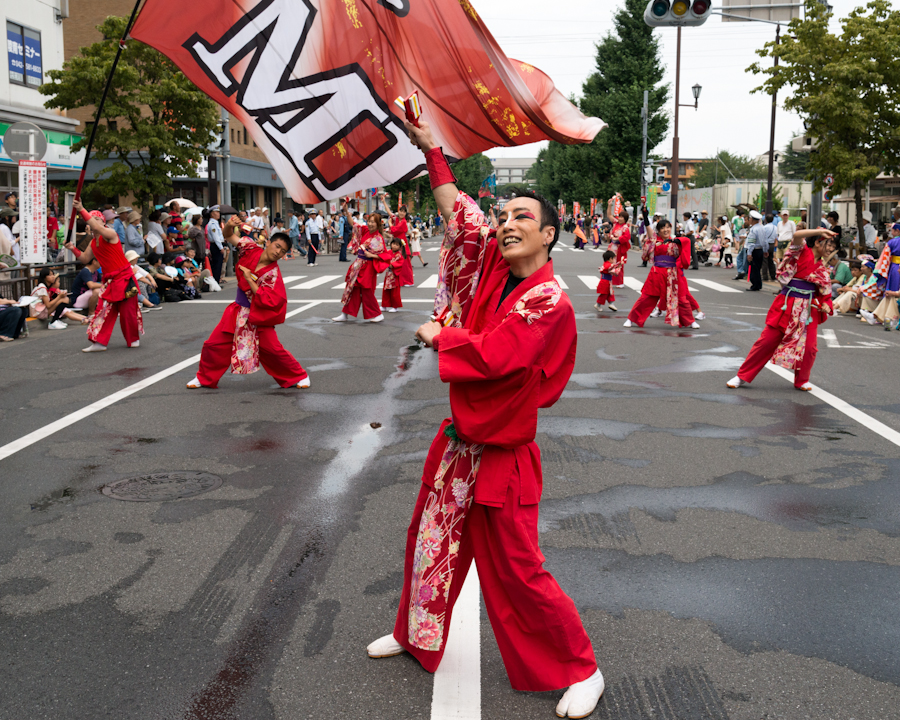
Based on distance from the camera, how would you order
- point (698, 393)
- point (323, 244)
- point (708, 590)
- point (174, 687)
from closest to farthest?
point (174, 687)
point (708, 590)
point (698, 393)
point (323, 244)

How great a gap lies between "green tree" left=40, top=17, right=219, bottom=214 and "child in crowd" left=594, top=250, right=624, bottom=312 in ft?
39.0

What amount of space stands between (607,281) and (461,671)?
13515mm

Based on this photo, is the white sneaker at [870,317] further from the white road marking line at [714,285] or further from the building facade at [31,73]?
the building facade at [31,73]

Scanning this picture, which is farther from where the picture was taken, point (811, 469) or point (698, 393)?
point (698, 393)

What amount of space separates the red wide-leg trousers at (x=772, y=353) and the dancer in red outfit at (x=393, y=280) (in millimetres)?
7340

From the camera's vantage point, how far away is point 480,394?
3162mm

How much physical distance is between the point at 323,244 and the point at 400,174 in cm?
3599

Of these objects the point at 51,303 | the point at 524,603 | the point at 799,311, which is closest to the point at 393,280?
the point at 51,303

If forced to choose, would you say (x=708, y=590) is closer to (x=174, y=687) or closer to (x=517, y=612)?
(x=517, y=612)

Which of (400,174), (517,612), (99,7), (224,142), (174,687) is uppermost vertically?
(99,7)

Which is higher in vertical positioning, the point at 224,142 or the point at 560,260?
the point at 224,142

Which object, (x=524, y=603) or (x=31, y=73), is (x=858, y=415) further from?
(x=31, y=73)

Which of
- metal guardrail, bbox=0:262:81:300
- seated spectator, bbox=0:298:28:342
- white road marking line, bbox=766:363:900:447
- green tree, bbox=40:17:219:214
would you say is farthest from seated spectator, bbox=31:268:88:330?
white road marking line, bbox=766:363:900:447

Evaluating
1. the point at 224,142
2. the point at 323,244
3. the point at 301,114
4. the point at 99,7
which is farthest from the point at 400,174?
the point at 99,7
